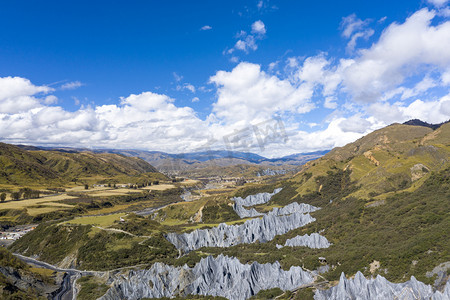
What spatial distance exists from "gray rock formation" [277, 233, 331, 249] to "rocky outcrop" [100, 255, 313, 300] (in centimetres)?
2561

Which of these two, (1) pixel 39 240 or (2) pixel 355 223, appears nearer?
(2) pixel 355 223

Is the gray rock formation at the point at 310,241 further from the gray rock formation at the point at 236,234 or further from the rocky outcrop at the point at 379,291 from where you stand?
the rocky outcrop at the point at 379,291

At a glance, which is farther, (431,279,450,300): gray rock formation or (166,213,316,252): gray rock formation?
(166,213,316,252): gray rock formation

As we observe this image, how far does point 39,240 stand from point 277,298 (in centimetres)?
9930

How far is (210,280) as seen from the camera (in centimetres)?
7219

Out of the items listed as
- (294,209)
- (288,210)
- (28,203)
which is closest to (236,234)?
(288,210)

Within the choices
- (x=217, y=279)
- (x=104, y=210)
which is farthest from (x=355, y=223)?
(x=104, y=210)

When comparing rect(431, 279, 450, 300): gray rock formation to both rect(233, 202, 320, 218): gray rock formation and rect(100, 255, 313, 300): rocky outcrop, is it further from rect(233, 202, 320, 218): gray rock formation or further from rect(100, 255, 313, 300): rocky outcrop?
rect(233, 202, 320, 218): gray rock formation

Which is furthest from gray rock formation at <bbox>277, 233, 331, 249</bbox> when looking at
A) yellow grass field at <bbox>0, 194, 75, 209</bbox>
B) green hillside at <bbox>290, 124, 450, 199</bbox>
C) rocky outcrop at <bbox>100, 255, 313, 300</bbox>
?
yellow grass field at <bbox>0, 194, 75, 209</bbox>

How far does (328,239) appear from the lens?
93.3m

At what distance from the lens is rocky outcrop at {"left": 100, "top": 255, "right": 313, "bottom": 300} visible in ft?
217

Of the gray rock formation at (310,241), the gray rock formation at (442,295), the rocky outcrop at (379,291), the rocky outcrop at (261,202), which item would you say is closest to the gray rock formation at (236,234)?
the gray rock formation at (310,241)

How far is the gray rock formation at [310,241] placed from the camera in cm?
9175

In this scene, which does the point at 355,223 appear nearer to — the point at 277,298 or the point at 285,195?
the point at 277,298
